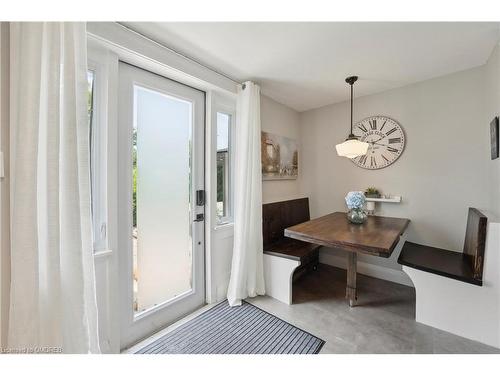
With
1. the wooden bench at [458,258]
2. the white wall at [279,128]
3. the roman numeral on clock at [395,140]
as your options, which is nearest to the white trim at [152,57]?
the white wall at [279,128]

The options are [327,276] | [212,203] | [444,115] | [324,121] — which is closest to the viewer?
[212,203]

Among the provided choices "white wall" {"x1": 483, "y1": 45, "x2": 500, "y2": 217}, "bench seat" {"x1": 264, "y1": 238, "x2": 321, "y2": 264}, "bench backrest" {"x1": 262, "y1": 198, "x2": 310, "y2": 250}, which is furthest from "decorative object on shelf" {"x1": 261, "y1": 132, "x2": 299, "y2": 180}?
"white wall" {"x1": 483, "y1": 45, "x2": 500, "y2": 217}

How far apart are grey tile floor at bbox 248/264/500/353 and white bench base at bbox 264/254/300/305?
0.25 feet

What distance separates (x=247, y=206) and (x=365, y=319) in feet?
4.87

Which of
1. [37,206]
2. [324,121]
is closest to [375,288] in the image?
[324,121]

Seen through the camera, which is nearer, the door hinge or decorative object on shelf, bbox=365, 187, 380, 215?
the door hinge

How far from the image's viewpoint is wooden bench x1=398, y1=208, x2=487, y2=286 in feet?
5.00

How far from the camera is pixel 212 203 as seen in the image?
6.93 ft

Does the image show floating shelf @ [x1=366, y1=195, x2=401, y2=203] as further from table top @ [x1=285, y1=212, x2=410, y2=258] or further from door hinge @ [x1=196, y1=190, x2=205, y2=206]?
door hinge @ [x1=196, y1=190, x2=205, y2=206]

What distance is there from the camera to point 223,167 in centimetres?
232

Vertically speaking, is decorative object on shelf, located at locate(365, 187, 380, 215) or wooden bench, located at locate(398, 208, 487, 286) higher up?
decorative object on shelf, located at locate(365, 187, 380, 215)

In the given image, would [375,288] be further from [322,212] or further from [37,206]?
[37,206]
